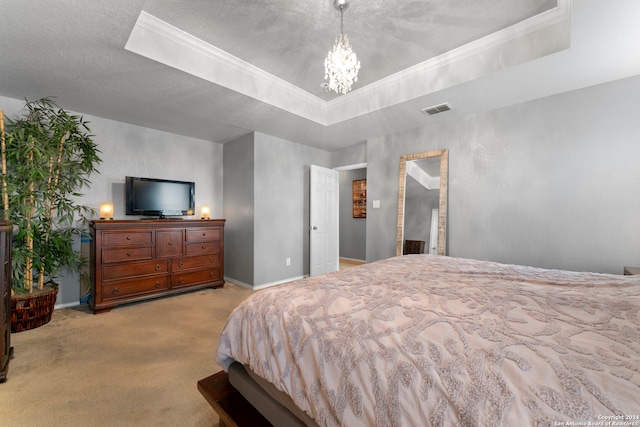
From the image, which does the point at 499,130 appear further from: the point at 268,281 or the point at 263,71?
the point at 268,281

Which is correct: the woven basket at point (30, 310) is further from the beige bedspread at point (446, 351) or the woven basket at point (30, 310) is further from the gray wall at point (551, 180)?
the gray wall at point (551, 180)

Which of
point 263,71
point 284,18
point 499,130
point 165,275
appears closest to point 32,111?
point 165,275

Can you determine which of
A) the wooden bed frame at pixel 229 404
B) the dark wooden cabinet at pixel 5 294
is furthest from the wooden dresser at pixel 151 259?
the wooden bed frame at pixel 229 404

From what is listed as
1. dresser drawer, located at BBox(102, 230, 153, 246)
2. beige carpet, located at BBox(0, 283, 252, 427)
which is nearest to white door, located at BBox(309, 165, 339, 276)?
beige carpet, located at BBox(0, 283, 252, 427)

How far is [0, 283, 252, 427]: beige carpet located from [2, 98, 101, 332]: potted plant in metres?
0.35

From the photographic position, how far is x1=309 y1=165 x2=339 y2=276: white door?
4750 mm

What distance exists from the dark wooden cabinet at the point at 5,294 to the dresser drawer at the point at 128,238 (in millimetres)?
1201

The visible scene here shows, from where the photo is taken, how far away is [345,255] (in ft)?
22.8

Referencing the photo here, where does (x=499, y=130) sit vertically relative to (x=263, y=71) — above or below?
below

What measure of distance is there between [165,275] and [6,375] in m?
1.75

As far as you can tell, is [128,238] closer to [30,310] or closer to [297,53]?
[30,310]

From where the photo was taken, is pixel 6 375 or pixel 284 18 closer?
pixel 6 375

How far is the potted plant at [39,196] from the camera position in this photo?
102 inches

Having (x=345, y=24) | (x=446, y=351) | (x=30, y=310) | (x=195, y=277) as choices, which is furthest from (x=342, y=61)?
(x=30, y=310)
